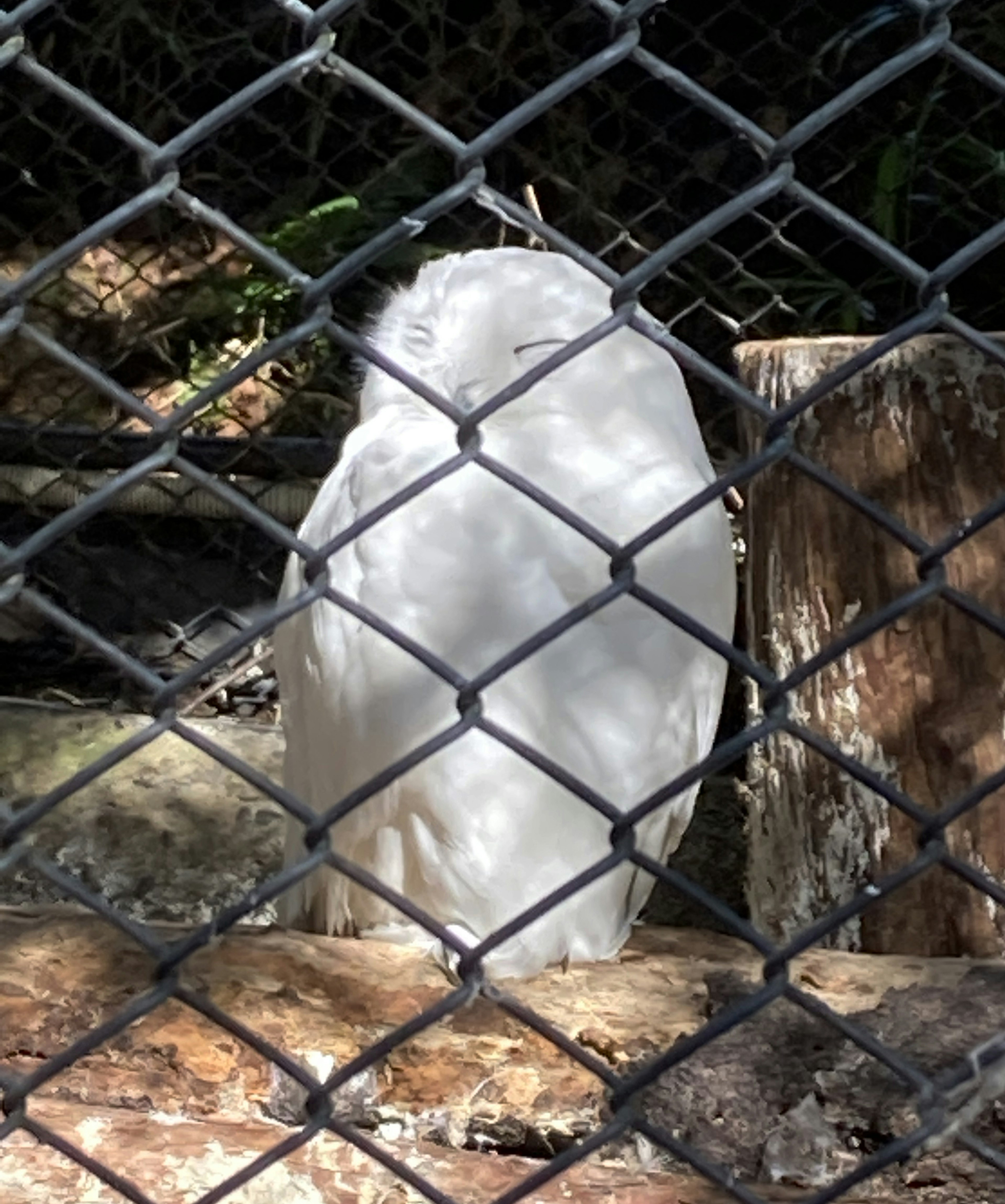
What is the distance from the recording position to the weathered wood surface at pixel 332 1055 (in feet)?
4.08

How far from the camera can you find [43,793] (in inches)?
128

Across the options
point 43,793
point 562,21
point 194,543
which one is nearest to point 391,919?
point 43,793

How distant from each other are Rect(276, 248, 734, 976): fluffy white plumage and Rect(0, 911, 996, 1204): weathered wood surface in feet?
0.92

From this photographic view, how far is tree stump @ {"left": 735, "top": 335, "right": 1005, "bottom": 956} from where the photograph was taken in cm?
210

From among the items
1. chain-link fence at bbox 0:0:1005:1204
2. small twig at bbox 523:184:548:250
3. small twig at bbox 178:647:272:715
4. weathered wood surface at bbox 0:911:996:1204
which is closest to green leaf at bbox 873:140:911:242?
chain-link fence at bbox 0:0:1005:1204

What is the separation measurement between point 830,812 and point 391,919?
63 cm

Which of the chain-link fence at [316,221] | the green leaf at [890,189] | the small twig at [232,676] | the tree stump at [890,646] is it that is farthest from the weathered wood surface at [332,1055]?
the green leaf at [890,189]

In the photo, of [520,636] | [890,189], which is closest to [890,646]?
[520,636]

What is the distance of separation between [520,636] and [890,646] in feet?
1.77

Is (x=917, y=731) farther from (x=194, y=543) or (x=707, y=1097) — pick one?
(x=194, y=543)

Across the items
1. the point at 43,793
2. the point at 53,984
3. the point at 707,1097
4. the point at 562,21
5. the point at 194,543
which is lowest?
the point at 707,1097

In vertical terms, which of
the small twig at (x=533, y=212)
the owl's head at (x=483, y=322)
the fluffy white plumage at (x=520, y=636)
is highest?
the small twig at (x=533, y=212)

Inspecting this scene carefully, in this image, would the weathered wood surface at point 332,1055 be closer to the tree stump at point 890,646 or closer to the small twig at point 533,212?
the tree stump at point 890,646

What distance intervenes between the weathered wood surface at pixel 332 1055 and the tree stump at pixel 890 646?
0.41 meters
